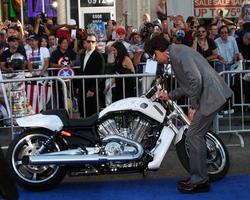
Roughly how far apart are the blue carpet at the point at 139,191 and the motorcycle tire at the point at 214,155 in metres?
0.13

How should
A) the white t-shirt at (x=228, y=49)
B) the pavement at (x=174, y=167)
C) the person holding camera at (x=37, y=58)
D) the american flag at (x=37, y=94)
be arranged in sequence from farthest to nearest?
the white t-shirt at (x=228, y=49), the person holding camera at (x=37, y=58), the american flag at (x=37, y=94), the pavement at (x=174, y=167)

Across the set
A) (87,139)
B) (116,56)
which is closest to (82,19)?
(116,56)

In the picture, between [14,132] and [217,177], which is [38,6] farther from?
[217,177]

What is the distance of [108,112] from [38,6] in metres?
18.7

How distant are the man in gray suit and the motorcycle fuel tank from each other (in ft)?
1.27

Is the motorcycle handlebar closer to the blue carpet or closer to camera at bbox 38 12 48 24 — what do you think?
the blue carpet

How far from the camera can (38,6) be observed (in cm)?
2566

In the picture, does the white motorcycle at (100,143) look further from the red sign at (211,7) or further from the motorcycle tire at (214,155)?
the red sign at (211,7)

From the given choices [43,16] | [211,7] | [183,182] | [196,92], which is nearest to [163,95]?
[196,92]

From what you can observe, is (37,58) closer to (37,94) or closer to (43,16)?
(37,94)

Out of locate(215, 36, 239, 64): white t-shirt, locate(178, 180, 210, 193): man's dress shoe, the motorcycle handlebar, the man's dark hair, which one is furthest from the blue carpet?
locate(215, 36, 239, 64): white t-shirt

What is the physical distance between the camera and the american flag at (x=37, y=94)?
9.63 metres

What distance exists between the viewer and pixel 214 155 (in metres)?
7.85

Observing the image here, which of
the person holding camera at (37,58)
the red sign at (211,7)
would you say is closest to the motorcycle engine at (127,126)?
the person holding camera at (37,58)
